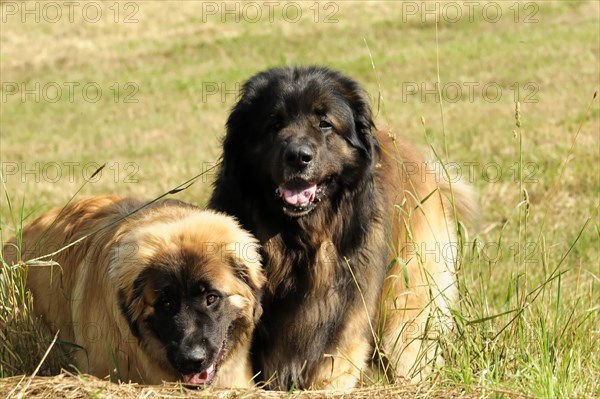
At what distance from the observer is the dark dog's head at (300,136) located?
202 inches

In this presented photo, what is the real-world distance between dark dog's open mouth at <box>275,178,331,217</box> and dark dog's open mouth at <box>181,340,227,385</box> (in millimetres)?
882

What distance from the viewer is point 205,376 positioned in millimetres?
4840

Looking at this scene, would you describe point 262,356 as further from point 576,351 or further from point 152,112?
point 152,112

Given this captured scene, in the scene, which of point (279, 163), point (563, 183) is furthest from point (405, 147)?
point (563, 183)

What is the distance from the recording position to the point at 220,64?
24562 millimetres

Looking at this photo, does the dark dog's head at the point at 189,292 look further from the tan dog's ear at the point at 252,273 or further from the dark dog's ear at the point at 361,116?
the dark dog's ear at the point at 361,116

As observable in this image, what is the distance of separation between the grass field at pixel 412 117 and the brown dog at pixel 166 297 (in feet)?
1.49

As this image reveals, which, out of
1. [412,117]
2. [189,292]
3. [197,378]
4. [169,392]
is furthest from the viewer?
[412,117]

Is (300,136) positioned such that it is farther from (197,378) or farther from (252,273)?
(197,378)

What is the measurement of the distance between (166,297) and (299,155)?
1105mm

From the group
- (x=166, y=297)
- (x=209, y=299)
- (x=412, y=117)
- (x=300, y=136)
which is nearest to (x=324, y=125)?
(x=300, y=136)

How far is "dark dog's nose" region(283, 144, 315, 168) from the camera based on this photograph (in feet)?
16.2

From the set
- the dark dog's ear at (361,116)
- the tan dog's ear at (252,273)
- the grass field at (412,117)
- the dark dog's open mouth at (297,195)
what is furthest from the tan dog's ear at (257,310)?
the dark dog's ear at (361,116)

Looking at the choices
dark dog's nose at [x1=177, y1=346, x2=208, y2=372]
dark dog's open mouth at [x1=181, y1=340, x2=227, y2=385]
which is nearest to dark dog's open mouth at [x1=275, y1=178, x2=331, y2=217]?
dark dog's open mouth at [x1=181, y1=340, x2=227, y2=385]
